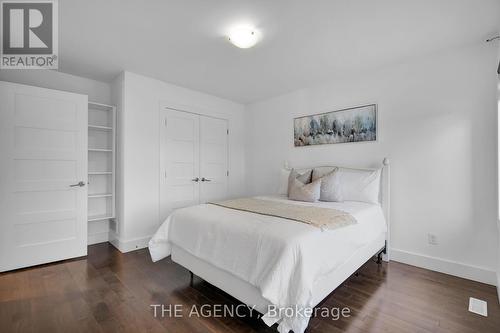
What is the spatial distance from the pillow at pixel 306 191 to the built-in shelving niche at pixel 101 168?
2.60 m

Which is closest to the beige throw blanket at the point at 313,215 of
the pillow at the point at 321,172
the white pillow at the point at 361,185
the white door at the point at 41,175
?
the white pillow at the point at 361,185

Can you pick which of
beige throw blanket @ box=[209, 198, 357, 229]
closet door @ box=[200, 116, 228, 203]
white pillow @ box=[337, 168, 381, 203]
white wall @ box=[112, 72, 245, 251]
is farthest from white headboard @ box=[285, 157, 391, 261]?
white wall @ box=[112, 72, 245, 251]

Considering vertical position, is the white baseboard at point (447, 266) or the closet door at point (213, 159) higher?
the closet door at point (213, 159)

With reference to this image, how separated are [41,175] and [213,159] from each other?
242cm

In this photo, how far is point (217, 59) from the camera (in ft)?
9.48

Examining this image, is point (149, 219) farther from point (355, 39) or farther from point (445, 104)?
point (445, 104)

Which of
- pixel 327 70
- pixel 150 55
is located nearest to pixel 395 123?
pixel 327 70

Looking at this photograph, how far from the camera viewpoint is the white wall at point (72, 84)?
302cm

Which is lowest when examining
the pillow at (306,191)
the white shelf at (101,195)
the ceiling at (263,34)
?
the white shelf at (101,195)

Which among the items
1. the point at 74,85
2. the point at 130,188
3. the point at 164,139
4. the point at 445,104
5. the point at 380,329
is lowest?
the point at 380,329

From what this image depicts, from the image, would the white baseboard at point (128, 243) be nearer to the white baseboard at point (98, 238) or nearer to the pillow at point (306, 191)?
the white baseboard at point (98, 238)

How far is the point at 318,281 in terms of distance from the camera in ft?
5.41

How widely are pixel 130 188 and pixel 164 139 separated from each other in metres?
0.89

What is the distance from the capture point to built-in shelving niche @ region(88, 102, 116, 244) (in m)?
3.49
